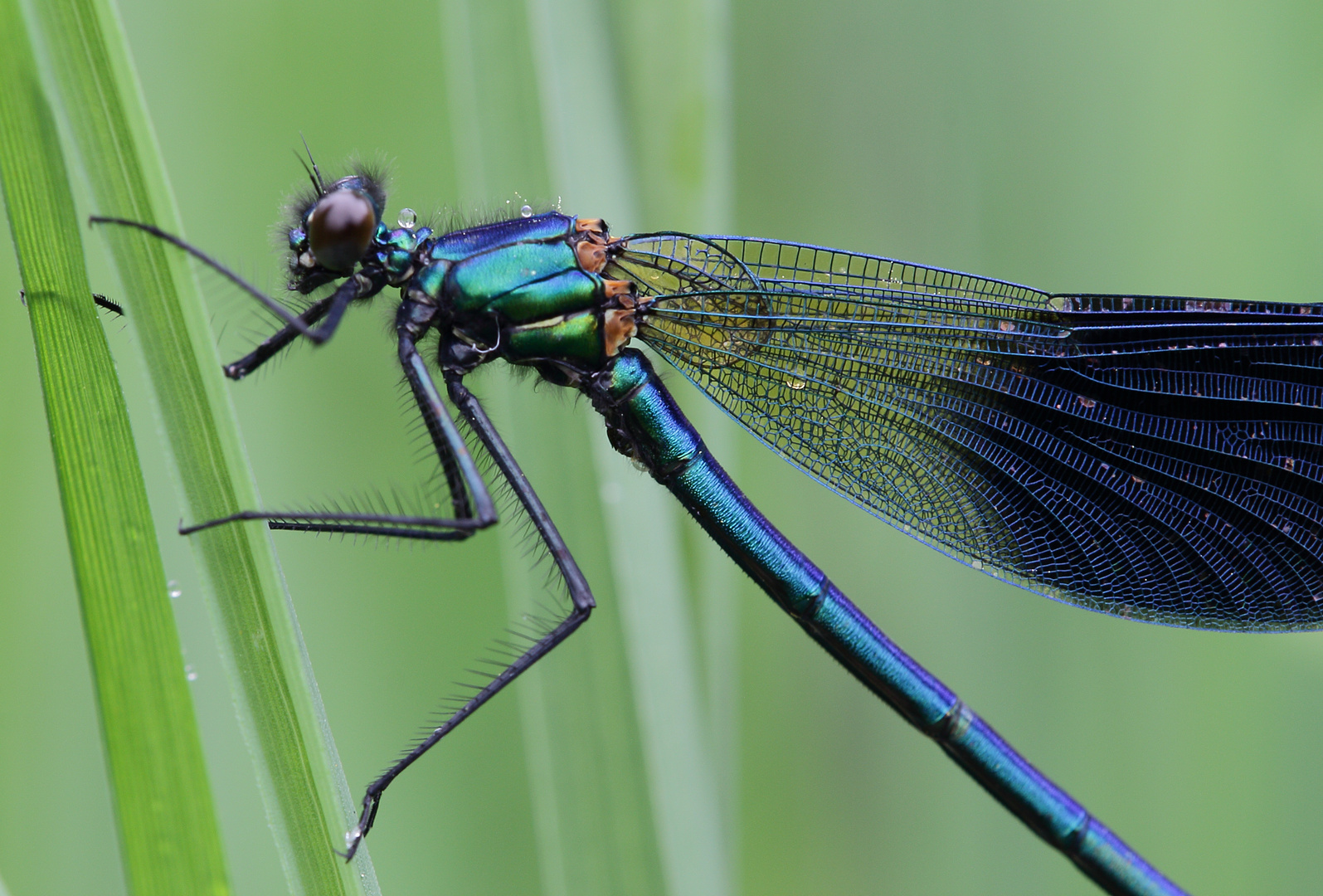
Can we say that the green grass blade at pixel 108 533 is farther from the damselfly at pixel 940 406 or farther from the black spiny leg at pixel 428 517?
the damselfly at pixel 940 406

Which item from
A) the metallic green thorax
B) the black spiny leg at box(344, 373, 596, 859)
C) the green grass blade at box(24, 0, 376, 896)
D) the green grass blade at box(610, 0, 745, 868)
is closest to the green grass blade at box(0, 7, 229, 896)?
the green grass blade at box(24, 0, 376, 896)

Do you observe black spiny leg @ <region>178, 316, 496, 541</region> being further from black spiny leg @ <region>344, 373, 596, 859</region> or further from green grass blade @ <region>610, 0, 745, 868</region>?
green grass blade @ <region>610, 0, 745, 868</region>

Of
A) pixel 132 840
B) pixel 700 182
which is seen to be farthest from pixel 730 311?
pixel 132 840

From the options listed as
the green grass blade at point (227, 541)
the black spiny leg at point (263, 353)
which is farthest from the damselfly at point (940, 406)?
the green grass blade at point (227, 541)

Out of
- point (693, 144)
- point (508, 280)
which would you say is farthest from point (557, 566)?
point (693, 144)

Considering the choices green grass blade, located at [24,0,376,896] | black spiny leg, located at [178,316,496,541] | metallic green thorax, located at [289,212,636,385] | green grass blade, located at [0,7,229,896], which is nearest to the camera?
green grass blade, located at [0,7,229,896]

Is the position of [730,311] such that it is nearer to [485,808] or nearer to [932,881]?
[485,808]
